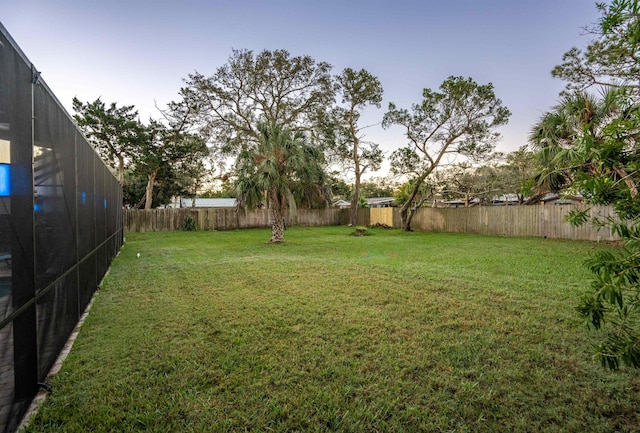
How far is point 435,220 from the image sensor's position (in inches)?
624

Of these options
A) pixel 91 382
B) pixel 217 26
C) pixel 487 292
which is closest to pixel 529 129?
pixel 487 292

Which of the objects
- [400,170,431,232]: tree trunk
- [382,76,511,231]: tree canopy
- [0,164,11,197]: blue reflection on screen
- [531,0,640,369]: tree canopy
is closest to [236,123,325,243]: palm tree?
[382,76,511,231]: tree canopy

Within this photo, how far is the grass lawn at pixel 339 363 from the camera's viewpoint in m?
1.66

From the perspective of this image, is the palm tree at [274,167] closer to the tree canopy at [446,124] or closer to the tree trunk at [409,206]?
the tree canopy at [446,124]

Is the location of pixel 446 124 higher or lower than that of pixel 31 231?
higher

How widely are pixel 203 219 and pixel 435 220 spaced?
12.4m

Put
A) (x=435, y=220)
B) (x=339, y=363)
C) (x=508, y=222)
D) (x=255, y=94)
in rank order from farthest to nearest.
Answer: (x=255, y=94) → (x=435, y=220) → (x=508, y=222) → (x=339, y=363)

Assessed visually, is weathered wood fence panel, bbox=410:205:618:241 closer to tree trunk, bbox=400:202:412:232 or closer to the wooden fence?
the wooden fence

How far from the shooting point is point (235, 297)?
3.97 meters

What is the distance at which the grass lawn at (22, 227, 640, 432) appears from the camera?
166 cm

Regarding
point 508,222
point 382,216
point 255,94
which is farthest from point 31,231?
point 382,216

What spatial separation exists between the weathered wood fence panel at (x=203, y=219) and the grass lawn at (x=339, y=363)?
10140mm

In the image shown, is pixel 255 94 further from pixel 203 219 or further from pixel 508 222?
pixel 508 222

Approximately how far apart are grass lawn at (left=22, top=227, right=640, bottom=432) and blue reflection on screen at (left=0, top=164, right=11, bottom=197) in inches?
46.7
